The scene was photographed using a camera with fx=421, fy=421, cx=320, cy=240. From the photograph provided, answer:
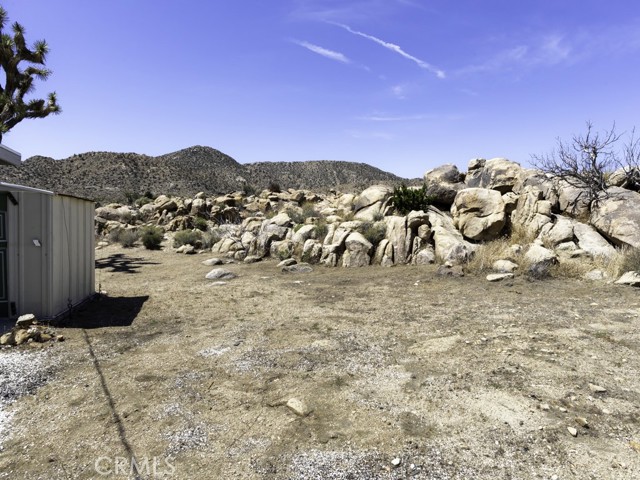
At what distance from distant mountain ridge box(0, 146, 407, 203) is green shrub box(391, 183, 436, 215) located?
2701cm

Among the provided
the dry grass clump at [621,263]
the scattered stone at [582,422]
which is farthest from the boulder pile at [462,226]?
the scattered stone at [582,422]

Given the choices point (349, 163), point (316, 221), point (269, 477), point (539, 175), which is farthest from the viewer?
point (349, 163)

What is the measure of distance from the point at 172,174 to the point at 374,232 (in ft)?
140

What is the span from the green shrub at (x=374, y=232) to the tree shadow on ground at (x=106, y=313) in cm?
646

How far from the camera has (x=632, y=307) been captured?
7164 millimetres

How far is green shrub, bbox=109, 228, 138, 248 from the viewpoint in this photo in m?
18.9

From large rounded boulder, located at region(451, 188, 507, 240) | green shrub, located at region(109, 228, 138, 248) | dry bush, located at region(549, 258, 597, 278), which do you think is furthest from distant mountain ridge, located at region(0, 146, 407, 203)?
dry bush, located at region(549, 258, 597, 278)

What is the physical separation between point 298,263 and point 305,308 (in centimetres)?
490

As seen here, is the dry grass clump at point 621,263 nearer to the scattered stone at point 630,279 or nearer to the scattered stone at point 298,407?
the scattered stone at point 630,279

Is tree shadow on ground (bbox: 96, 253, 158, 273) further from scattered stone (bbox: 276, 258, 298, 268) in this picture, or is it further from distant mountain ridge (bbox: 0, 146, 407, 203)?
distant mountain ridge (bbox: 0, 146, 407, 203)

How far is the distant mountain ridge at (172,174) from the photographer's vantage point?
41.4m

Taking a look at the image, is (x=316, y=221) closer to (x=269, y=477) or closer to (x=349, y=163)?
(x=269, y=477)

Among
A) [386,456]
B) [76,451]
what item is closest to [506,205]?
[386,456]

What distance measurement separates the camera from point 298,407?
153 inches
